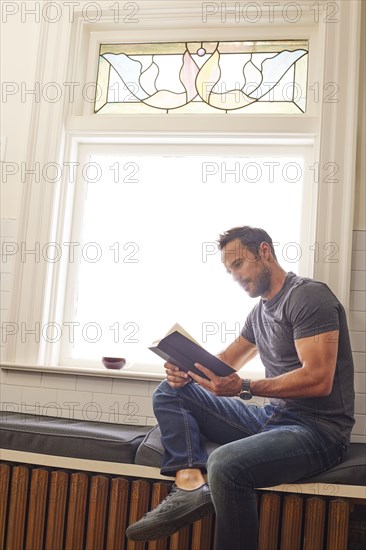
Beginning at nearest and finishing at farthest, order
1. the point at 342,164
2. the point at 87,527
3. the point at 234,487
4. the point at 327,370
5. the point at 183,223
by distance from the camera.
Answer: the point at 234,487
the point at 327,370
the point at 87,527
the point at 342,164
the point at 183,223

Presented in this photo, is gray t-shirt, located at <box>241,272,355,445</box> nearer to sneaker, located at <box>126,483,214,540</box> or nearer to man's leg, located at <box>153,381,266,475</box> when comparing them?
man's leg, located at <box>153,381,266,475</box>

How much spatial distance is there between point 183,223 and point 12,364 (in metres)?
1.18

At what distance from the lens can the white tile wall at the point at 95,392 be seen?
3449mm

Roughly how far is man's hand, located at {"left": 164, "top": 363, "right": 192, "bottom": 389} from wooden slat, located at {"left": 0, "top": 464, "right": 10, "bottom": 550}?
86 cm

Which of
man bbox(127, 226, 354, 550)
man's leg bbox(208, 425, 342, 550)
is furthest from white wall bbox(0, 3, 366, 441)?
man's leg bbox(208, 425, 342, 550)

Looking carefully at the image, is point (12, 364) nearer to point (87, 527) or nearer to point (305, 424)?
point (87, 527)

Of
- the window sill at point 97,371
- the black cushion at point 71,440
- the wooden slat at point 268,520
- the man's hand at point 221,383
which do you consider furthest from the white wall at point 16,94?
the wooden slat at point 268,520

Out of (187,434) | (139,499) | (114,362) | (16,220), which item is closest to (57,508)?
(139,499)

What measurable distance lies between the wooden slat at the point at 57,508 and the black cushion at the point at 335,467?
1.14 feet

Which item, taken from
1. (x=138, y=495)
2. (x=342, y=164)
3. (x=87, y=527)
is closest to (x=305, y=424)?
(x=138, y=495)

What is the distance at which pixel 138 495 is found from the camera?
2.99 m

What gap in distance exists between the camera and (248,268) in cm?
315

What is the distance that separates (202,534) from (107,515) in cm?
43

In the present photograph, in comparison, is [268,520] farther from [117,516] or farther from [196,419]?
[117,516]
